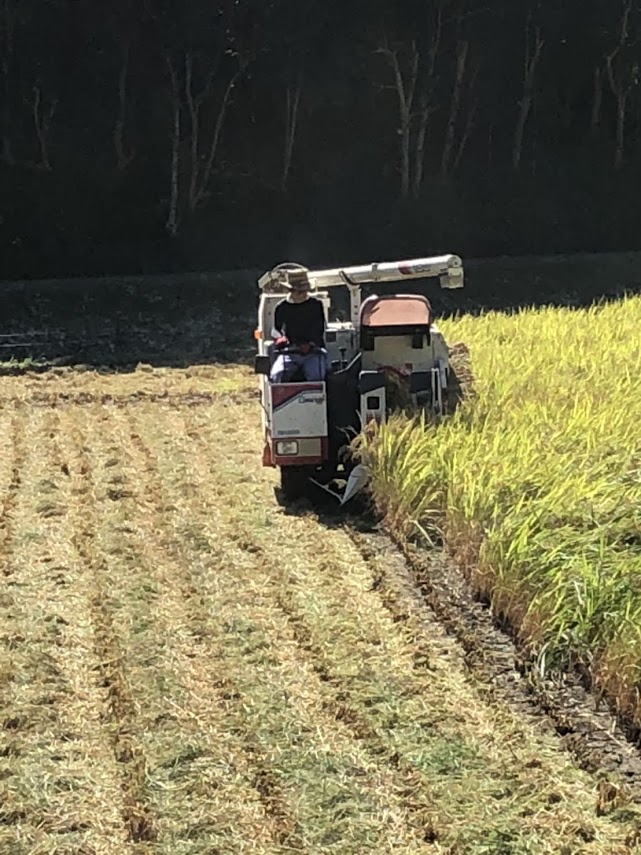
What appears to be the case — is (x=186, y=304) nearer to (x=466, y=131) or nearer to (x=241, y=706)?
(x=466, y=131)

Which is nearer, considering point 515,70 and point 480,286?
point 480,286

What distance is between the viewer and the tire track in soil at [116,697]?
10.8ft

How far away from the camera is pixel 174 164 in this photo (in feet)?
→ 58.3

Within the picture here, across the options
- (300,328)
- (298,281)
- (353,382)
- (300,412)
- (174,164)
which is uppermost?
(174,164)

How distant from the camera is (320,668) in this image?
4180 mm

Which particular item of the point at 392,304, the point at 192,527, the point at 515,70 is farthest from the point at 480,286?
the point at 192,527

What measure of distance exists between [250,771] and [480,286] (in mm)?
13641

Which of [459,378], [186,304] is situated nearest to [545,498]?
[459,378]

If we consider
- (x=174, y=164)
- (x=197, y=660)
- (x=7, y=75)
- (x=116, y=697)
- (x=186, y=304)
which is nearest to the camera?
(x=116, y=697)

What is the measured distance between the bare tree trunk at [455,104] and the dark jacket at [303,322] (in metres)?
13.9

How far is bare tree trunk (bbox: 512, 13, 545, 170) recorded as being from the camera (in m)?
20.1

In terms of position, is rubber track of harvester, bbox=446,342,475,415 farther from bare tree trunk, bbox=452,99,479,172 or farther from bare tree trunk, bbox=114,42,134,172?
bare tree trunk, bbox=452,99,479,172

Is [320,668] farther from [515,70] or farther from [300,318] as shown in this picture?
[515,70]

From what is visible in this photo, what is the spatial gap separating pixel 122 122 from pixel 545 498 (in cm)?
1478
